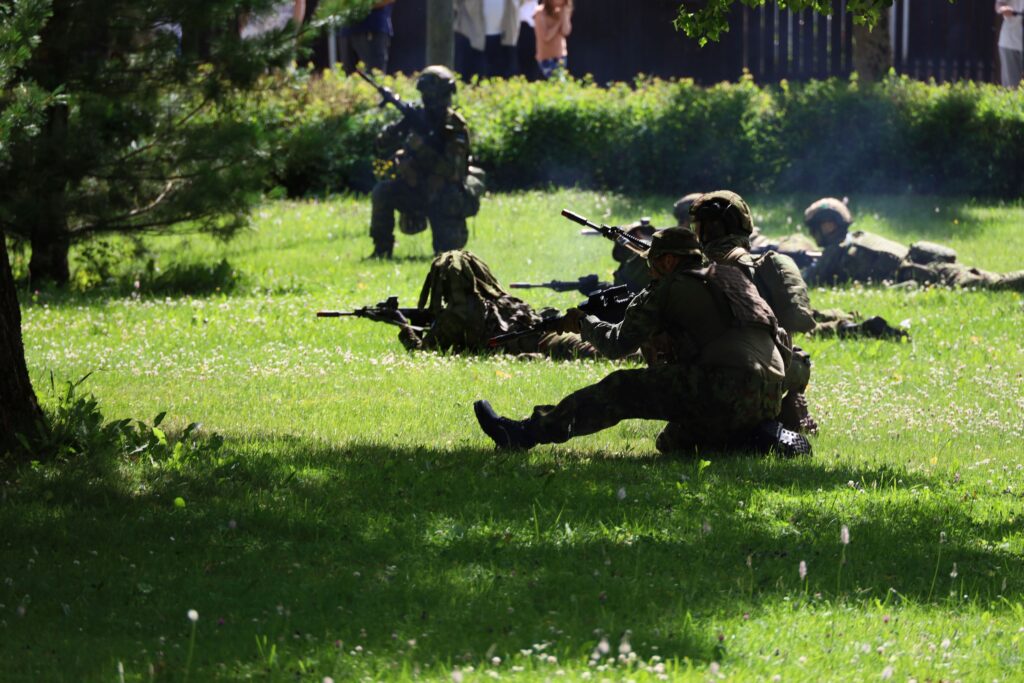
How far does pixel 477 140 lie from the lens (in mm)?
23062

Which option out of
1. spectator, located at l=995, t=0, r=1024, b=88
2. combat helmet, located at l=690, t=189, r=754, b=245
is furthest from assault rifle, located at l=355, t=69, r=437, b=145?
spectator, located at l=995, t=0, r=1024, b=88

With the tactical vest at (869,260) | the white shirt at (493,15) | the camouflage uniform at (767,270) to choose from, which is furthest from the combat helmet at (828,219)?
the white shirt at (493,15)

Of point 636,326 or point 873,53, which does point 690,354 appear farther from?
point 873,53

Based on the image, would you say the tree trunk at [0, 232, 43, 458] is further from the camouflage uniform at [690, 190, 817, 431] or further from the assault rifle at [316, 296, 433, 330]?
the assault rifle at [316, 296, 433, 330]

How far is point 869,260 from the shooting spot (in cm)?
1723

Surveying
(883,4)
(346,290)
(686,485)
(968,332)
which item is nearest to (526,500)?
(686,485)

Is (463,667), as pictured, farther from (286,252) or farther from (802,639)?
(286,252)

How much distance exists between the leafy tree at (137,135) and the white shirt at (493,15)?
12026 millimetres

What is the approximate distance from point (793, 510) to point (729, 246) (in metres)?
2.06

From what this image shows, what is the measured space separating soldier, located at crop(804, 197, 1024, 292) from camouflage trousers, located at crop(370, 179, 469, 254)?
13.2ft

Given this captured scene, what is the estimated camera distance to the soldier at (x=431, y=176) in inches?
687

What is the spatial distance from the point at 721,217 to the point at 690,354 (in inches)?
40.8

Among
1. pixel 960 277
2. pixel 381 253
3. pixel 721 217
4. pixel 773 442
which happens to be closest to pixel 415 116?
pixel 381 253

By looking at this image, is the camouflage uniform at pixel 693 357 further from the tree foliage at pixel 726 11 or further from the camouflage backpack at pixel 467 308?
the camouflage backpack at pixel 467 308
